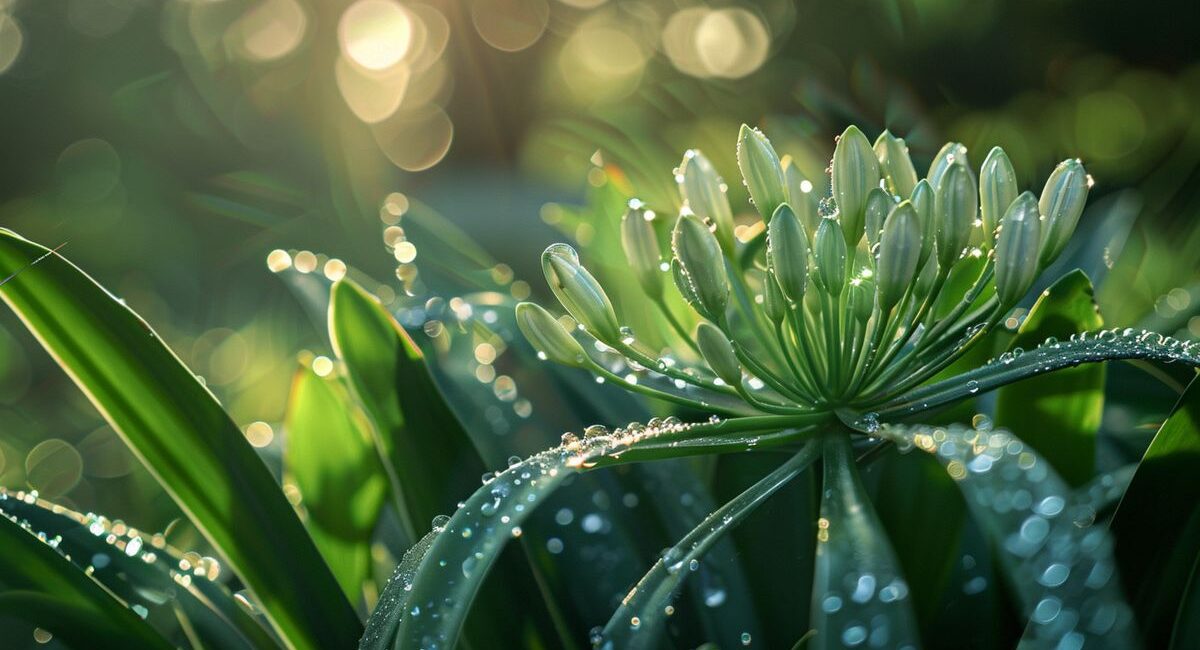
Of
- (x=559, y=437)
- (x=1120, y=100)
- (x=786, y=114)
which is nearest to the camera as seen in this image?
(x=559, y=437)

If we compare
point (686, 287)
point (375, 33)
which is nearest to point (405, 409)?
point (686, 287)

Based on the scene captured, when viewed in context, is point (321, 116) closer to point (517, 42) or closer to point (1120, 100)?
point (517, 42)

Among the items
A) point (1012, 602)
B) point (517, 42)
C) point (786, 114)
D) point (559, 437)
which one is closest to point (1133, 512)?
point (1012, 602)

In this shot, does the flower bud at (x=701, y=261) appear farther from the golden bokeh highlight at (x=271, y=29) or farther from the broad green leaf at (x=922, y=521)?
the golden bokeh highlight at (x=271, y=29)

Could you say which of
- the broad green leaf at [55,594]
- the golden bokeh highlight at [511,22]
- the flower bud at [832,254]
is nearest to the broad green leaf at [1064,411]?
the flower bud at [832,254]

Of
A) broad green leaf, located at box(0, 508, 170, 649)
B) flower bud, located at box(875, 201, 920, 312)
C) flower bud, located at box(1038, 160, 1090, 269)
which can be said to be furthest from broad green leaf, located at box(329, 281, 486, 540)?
flower bud, located at box(1038, 160, 1090, 269)

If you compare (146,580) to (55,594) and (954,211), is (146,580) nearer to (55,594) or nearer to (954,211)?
(55,594)
